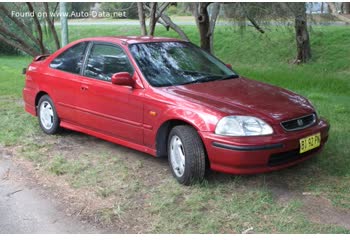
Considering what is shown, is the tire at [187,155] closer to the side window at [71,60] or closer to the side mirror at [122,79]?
the side mirror at [122,79]

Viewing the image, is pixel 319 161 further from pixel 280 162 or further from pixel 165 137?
pixel 165 137

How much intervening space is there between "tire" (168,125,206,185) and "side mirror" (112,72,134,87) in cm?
74

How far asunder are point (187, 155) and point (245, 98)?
2.66 feet

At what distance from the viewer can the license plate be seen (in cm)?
431

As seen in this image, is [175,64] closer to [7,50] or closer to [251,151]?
[251,151]

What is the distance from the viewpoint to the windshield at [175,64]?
500 centimetres

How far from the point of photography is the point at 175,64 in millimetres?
5250

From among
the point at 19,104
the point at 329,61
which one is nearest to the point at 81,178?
the point at 19,104

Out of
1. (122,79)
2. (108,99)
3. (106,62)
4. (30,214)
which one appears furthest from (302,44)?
(30,214)

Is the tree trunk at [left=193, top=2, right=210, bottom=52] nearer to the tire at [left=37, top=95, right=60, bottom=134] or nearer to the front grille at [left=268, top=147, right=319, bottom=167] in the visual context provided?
the tire at [left=37, top=95, right=60, bottom=134]

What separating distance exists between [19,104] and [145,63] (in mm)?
4314

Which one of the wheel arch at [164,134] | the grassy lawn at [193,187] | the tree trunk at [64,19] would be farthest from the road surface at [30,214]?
the tree trunk at [64,19]

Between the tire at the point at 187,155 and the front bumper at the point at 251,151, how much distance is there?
0.10 metres

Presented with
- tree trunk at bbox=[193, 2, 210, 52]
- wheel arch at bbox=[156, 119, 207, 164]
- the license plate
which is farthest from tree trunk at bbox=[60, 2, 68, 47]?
the license plate
